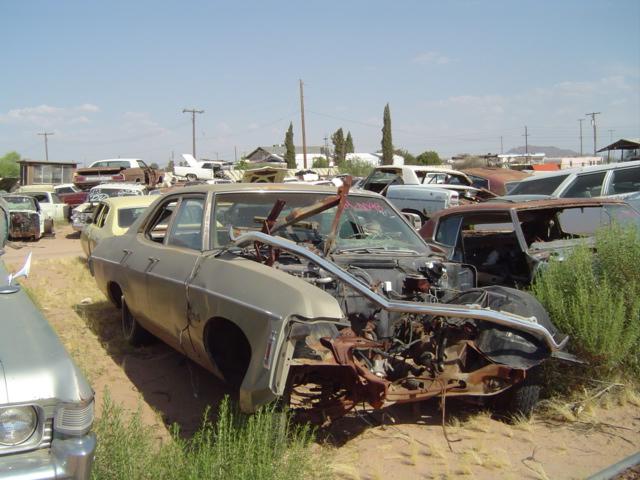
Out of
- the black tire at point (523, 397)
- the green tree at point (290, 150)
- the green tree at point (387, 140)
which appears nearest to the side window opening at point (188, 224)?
the black tire at point (523, 397)

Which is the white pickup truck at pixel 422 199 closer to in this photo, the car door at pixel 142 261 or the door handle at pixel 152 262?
the car door at pixel 142 261

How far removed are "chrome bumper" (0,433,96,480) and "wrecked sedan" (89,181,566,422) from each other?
38.7 inches

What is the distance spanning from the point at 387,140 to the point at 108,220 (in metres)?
48.1

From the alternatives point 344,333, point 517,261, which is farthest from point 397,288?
point 517,261

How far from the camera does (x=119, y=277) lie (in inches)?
223

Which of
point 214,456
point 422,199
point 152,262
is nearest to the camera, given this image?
point 214,456

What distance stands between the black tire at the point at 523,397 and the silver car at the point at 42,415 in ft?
9.47

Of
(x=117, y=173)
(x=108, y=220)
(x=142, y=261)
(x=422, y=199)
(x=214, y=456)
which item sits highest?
(x=117, y=173)

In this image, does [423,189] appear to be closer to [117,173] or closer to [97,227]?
[97,227]

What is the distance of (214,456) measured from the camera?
118 inches

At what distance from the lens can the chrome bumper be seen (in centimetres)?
223

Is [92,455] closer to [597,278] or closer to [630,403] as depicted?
[630,403]

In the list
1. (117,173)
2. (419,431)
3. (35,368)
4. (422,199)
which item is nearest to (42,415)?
(35,368)

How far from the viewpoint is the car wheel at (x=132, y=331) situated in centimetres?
578
